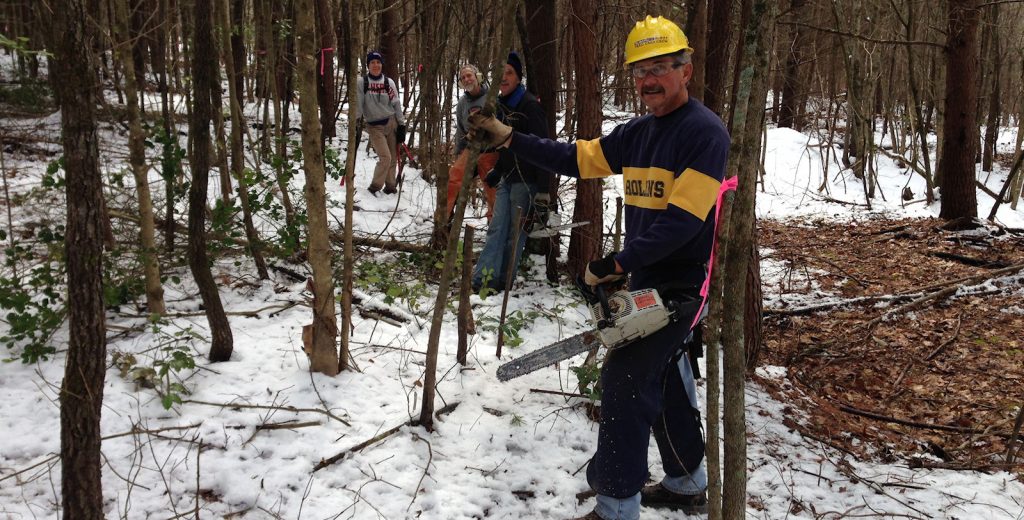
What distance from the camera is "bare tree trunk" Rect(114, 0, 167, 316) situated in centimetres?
382

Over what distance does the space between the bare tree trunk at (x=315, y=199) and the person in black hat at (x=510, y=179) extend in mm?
1855

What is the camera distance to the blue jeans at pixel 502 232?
5523mm

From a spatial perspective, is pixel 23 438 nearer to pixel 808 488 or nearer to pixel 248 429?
pixel 248 429

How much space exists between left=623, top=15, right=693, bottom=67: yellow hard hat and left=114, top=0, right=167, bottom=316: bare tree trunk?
9.66ft

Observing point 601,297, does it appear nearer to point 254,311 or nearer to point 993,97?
point 254,311

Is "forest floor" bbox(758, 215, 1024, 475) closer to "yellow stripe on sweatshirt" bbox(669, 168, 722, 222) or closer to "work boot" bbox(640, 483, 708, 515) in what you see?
"work boot" bbox(640, 483, 708, 515)

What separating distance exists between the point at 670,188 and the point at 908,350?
3766 mm

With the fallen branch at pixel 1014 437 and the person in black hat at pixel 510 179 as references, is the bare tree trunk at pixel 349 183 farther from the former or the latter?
the fallen branch at pixel 1014 437

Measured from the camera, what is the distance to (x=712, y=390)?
6.70 feet

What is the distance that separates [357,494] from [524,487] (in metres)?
0.80

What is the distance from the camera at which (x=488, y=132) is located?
299 centimetres

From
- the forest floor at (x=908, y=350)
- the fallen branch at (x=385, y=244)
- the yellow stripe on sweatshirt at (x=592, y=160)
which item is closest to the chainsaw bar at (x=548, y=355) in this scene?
the yellow stripe on sweatshirt at (x=592, y=160)

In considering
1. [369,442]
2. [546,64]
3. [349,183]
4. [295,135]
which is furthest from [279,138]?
[295,135]

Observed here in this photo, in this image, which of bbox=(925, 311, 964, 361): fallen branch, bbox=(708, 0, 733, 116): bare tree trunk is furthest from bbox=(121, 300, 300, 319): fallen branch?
bbox=(925, 311, 964, 361): fallen branch
